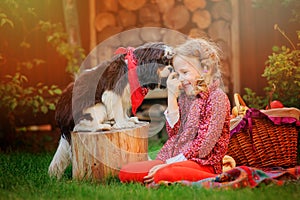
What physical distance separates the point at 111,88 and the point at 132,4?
2773 millimetres

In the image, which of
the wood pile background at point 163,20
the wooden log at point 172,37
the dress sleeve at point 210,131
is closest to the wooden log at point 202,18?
the wood pile background at point 163,20

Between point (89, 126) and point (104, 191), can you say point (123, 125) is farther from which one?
point (104, 191)

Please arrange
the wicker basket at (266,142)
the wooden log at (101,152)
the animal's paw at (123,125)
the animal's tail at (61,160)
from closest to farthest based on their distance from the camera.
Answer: the wooden log at (101,152)
the animal's paw at (123,125)
the animal's tail at (61,160)
the wicker basket at (266,142)

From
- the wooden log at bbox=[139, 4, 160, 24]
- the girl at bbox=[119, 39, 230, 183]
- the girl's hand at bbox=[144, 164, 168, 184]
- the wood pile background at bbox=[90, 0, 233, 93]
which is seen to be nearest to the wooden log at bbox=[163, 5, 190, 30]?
the wood pile background at bbox=[90, 0, 233, 93]

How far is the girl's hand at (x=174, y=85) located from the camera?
128 inches

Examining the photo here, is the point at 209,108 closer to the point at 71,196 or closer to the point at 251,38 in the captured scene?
the point at 71,196

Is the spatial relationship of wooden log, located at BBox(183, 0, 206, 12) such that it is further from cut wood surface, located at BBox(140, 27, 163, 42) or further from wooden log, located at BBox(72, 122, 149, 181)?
wooden log, located at BBox(72, 122, 149, 181)

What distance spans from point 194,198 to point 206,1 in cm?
370

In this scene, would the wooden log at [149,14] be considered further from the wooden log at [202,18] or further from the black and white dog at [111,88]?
the black and white dog at [111,88]

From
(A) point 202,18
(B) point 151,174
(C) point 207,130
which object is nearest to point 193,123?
(C) point 207,130

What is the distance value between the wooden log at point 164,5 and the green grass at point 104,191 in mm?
2913

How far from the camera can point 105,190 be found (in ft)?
9.89

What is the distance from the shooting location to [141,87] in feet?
11.5

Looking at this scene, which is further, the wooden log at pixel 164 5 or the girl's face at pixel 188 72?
the wooden log at pixel 164 5
